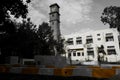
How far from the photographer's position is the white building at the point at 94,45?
53.7 metres

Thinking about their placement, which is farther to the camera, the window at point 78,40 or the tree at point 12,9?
the window at point 78,40

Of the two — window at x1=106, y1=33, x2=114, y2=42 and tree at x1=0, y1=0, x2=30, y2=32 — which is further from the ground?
window at x1=106, y1=33, x2=114, y2=42

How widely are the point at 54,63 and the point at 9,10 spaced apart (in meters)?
11.1

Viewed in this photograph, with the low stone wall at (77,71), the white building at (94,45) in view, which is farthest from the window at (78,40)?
the low stone wall at (77,71)

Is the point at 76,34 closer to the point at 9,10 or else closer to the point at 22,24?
the point at 22,24

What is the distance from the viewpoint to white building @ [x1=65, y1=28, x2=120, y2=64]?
53.7 m

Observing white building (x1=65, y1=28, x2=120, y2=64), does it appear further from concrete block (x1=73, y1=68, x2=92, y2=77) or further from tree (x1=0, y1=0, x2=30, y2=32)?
concrete block (x1=73, y1=68, x2=92, y2=77)

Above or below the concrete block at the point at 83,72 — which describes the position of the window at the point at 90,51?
above

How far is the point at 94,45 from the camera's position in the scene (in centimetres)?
5834

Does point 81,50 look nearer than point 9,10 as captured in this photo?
No

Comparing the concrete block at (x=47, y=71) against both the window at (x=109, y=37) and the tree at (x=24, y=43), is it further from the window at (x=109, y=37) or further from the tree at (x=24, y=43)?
the window at (x=109, y=37)

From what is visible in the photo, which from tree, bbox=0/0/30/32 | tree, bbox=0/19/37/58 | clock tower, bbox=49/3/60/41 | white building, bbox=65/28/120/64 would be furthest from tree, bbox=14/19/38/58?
clock tower, bbox=49/3/60/41

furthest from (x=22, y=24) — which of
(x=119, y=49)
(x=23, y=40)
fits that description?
(x=119, y=49)

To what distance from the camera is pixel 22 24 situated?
40.9 m
